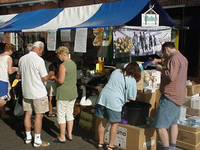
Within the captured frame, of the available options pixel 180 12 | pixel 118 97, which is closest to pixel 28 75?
pixel 118 97

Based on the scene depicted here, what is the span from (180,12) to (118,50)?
480cm

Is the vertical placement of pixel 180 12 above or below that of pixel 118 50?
above

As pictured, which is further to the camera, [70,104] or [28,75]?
[70,104]

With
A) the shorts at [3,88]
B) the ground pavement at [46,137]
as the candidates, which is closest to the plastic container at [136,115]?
the ground pavement at [46,137]

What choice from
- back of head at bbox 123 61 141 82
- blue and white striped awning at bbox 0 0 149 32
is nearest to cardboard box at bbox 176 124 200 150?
back of head at bbox 123 61 141 82

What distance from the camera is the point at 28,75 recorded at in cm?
380

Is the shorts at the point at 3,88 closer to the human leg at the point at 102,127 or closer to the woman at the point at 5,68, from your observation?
the woman at the point at 5,68

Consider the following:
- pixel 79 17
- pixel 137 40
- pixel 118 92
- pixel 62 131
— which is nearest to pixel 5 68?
pixel 62 131

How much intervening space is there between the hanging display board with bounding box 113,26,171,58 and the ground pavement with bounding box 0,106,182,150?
1749mm

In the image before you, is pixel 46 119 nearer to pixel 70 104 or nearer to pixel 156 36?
pixel 70 104

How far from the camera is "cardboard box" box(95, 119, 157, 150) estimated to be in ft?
12.0

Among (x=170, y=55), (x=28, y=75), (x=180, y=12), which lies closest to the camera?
(x=170, y=55)

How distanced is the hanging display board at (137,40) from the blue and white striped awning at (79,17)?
0.90 ft

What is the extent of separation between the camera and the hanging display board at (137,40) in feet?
14.1
